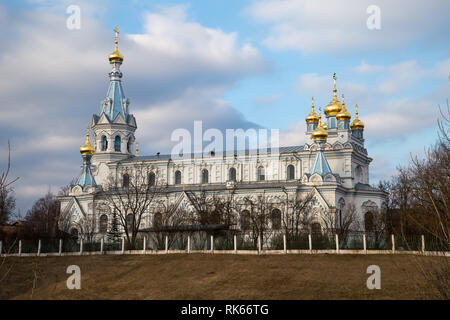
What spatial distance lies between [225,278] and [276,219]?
19.2 meters

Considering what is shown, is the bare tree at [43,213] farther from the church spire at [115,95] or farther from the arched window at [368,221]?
the arched window at [368,221]

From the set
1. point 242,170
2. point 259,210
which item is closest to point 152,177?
point 242,170

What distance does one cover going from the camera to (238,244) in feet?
102

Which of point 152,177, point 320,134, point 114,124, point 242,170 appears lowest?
point 152,177

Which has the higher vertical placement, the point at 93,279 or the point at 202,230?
the point at 202,230

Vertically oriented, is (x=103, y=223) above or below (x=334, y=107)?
below

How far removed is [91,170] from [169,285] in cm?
3063

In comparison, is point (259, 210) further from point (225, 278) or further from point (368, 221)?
point (225, 278)

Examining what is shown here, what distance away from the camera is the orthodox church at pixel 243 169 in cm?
4466

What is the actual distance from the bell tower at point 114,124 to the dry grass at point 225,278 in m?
23.4

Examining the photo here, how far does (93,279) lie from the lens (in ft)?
86.4

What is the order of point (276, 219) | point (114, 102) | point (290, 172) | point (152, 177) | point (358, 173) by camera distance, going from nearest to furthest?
point (276, 219) → point (290, 172) → point (358, 173) → point (152, 177) → point (114, 102)
